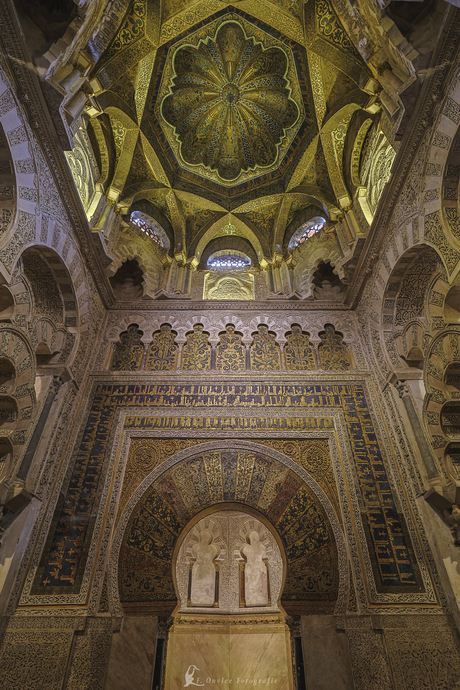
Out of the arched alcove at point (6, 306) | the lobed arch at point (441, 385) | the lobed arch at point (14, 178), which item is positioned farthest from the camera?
the lobed arch at point (441, 385)

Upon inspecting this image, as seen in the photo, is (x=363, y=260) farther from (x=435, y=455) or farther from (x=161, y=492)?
(x=161, y=492)

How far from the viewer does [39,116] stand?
475 centimetres

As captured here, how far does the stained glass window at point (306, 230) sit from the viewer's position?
8031mm

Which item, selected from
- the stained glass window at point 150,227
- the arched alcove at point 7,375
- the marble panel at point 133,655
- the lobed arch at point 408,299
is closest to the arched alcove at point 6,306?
the arched alcove at point 7,375

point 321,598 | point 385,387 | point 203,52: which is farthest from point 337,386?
point 203,52

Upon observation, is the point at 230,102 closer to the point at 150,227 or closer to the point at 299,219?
the point at 299,219

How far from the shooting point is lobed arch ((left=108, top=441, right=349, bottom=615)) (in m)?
4.50

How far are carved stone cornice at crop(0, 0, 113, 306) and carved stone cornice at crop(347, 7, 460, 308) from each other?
4.54 meters

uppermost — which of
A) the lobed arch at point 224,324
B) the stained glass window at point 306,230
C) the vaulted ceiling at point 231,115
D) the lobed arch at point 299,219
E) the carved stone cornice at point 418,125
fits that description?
the vaulted ceiling at point 231,115

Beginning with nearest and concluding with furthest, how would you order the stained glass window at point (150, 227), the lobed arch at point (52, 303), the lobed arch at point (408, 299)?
the lobed arch at point (52, 303) < the lobed arch at point (408, 299) < the stained glass window at point (150, 227)

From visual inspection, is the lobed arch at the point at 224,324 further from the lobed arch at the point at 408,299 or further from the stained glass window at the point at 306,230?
the stained glass window at the point at 306,230

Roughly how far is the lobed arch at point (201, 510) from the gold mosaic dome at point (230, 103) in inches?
244

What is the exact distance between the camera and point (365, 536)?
4.95m

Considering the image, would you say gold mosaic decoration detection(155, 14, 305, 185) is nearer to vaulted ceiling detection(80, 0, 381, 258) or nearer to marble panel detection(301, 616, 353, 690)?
vaulted ceiling detection(80, 0, 381, 258)
